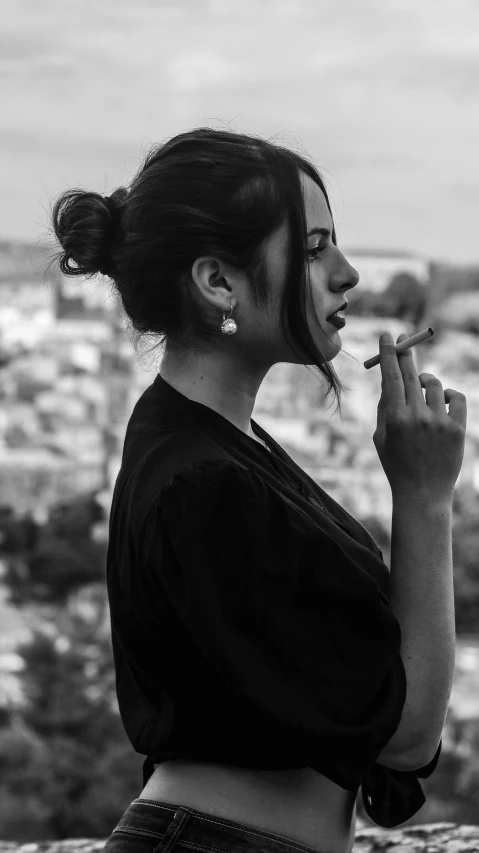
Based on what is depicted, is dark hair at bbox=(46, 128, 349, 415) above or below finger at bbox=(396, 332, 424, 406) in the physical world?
above

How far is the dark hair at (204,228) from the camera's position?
2.78 ft

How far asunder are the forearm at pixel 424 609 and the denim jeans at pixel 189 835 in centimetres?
11

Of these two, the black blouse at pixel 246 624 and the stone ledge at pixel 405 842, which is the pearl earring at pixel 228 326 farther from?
the stone ledge at pixel 405 842

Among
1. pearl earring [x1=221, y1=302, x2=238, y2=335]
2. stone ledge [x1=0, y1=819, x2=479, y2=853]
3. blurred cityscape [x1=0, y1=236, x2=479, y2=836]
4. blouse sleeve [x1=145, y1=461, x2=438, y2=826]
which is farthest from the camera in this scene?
blurred cityscape [x1=0, y1=236, x2=479, y2=836]

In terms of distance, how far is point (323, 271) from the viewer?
885 millimetres

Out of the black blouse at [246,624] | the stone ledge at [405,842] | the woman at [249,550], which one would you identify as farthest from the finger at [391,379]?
the stone ledge at [405,842]

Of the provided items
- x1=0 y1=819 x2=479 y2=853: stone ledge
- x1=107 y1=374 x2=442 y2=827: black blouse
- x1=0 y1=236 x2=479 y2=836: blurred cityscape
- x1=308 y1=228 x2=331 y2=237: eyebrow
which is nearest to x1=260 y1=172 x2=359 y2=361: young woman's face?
x1=308 y1=228 x2=331 y2=237: eyebrow

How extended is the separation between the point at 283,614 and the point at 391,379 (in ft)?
0.65

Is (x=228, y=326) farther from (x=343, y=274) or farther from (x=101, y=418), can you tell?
(x=101, y=418)

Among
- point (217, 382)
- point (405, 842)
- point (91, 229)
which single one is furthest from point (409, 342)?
point (405, 842)

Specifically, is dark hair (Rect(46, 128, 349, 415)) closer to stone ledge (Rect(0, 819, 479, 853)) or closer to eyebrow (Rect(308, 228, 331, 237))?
eyebrow (Rect(308, 228, 331, 237))

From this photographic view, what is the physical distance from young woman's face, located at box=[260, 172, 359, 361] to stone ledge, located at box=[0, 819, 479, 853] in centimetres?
55

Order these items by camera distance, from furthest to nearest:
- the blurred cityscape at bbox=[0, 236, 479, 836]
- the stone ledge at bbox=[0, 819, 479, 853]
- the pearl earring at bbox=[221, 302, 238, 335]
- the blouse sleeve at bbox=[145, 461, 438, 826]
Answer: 1. the blurred cityscape at bbox=[0, 236, 479, 836]
2. the stone ledge at bbox=[0, 819, 479, 853]
3. the pearl earring at bbox=[221, 302, 238, 335]
4. the blouse sleeve at bbox=[145, 461, 438, 826]

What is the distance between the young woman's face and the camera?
0.88 meters
